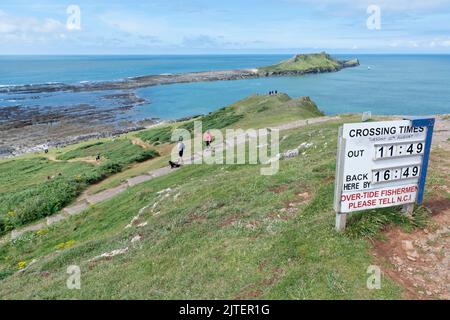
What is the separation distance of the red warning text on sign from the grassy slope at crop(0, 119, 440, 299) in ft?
1.21

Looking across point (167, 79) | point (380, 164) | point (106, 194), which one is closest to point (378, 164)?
point (380, 164)

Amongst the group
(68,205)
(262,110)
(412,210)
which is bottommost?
(68,205)

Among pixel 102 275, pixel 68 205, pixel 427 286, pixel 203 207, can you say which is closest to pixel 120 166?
pixel 68 205

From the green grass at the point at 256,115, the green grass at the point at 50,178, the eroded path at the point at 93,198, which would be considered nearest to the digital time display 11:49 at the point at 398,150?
the eroded path at the point at 93,198

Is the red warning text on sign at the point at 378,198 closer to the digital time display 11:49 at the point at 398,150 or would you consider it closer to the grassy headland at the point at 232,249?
the grassy headland at the point at 232,249

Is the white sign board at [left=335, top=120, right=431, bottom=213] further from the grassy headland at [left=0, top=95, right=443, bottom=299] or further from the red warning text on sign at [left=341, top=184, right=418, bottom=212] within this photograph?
the grassy headland at [left=0, top=95, right=443, bottom=299]

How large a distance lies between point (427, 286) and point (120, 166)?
30.1 metres

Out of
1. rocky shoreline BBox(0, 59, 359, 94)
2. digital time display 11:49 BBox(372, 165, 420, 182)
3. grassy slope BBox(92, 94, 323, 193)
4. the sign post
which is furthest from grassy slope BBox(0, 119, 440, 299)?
rocky shoreline BBox(0, 59, 359, 94)

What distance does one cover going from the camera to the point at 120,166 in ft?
112

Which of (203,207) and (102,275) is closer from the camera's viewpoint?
(102,275)

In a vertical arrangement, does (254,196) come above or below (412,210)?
below

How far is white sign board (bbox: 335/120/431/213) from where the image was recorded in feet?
27.6
